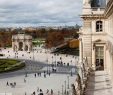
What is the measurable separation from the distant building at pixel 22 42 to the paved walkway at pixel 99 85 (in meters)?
102

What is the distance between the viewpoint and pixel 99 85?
97.5 feet

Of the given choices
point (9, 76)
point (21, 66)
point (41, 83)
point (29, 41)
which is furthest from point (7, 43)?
point (41, 83)

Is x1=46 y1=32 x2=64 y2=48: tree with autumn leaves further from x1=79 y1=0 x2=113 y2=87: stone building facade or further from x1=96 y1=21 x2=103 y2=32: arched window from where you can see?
x1=96 y1=21 x2=103 y2=32: arched window

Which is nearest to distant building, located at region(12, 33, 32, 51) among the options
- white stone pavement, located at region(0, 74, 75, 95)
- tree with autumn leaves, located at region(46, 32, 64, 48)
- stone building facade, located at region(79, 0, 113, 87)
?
tree with autumn leaves, located at region(46, 32, 64, 48)

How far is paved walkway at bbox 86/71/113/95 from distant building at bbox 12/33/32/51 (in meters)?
102

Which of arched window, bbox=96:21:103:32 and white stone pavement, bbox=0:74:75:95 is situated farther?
white stone pavement, bbox=0:74:75:95

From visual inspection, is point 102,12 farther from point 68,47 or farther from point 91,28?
point 68,47

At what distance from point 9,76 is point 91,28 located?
32639mm

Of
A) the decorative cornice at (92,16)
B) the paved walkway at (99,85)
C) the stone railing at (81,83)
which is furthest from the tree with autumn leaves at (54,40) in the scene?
the stone railing at (81,83)

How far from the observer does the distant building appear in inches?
5463

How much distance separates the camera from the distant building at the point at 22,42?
13875 cm

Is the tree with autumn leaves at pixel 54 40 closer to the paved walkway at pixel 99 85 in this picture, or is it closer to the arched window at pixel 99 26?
the arched window at pixel 99 26

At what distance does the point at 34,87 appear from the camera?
53125 mm

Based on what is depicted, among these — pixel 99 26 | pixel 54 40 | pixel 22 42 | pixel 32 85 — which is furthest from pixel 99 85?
pixel 54 40
